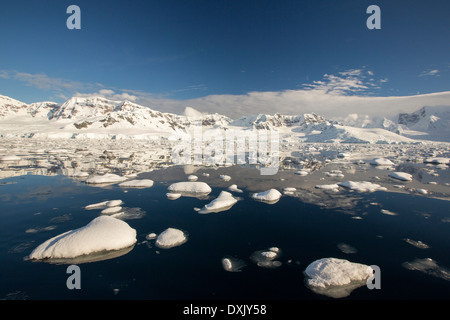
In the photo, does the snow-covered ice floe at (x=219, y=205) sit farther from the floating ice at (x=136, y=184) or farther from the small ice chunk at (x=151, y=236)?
the floating ice at (x=136, y=184)

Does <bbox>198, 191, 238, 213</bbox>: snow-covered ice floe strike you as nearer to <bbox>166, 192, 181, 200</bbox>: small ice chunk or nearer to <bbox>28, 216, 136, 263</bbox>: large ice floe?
<bbox>166, 192, 181, 200</bbox>: small ice chunk

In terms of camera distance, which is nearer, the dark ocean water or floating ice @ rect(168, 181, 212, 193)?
the dark ocean water

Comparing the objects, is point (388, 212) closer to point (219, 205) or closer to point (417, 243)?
point (417, 243)

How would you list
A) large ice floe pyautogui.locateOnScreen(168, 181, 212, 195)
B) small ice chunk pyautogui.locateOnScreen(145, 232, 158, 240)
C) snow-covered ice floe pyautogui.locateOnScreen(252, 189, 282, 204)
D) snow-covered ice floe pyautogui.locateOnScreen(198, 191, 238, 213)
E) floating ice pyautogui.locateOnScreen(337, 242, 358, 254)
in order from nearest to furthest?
floating ice pyautogui.locateOnScreen(337, 242, 358, 254) → small ice chunk pyautogui.locateOnScreen(145, 232, 158, 240) → snow-covered ice floe pyautogui.locateOnScreen(198, 191, 238, 213) → snow-covered ice floe pyautogui.locateOnScreen(252, 189, 282, 204) → large ice floe pyautogui.locateOnScreen(168, 181, 212, 195)

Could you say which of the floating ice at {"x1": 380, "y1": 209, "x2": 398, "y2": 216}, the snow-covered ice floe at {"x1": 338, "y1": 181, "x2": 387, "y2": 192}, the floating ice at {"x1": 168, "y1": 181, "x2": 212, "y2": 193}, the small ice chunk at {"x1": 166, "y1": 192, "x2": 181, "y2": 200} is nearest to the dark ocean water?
the floating ice at {"x1": 380, "y1": 209, "x2": 398, "y2": 216}

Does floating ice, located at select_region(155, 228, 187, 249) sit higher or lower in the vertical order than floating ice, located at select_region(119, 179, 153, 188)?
lower

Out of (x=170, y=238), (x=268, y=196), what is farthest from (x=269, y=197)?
(x=170, y=238)
